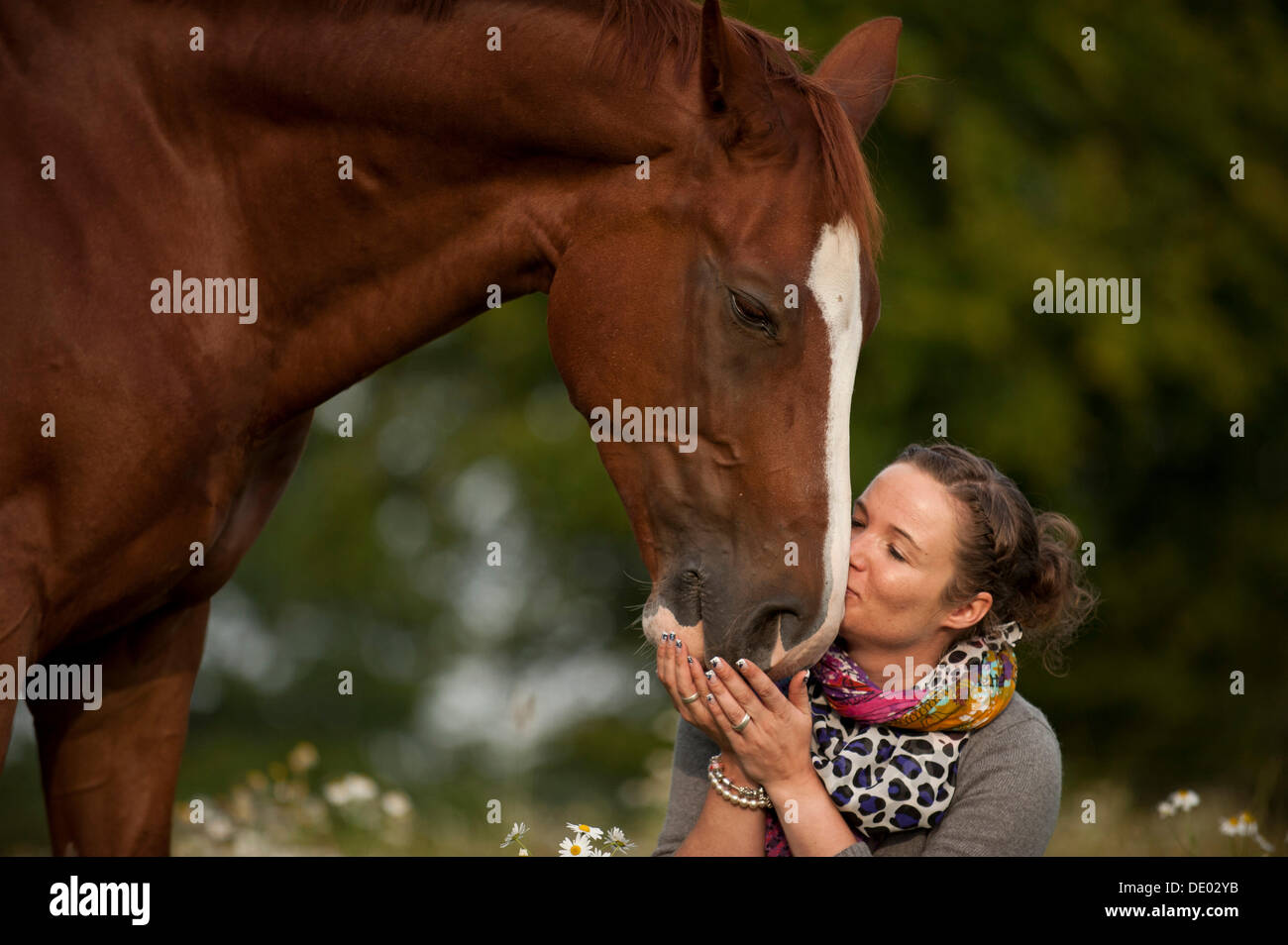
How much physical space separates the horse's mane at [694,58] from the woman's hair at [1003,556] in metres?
0.55

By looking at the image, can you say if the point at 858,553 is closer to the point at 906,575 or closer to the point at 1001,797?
the point at 906,575

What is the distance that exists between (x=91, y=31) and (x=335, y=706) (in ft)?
26.5

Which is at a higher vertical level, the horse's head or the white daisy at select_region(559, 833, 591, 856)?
the horse's head

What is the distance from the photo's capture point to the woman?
2.71 m

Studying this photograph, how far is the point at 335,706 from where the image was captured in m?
10.4

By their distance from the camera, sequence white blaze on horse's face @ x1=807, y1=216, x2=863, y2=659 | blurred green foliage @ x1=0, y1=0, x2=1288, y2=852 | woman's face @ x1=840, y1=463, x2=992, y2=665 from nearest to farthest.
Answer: white blaze on horse's face @ x1=807, y1=216, x2=863, y2=659
woman's face @ x1=840, y1=463, x2=992, y2=665
blurred green foliage @ x1=0, y1=0, x2=1288, y2=852

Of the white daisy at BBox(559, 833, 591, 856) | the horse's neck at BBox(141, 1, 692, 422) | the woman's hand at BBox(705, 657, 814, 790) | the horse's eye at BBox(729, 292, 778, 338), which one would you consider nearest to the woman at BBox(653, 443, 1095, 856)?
the woman's hand at BBox(705, 657, 814, 790)

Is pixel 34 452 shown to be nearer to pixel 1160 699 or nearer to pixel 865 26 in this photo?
pixel 865 26

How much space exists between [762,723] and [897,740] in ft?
1.08

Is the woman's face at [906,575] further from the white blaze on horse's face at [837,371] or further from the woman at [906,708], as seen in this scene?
the white blaze on horse's face at [837,371]

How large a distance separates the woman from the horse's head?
0.18 metres

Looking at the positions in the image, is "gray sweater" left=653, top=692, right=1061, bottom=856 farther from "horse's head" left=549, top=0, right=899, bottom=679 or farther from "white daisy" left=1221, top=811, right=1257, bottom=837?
"white daisy" left=1221, top=811, right=1257, bottom=837

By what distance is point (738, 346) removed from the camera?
2713 millimetres
